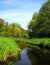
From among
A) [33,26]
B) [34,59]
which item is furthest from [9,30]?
[34,59]

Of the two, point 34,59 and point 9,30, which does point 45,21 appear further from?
point 34,59

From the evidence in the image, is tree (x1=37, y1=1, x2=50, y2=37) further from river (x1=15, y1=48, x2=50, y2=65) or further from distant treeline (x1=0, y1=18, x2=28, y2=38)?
river (x1=15, y1=48, x2=50, y2=65)

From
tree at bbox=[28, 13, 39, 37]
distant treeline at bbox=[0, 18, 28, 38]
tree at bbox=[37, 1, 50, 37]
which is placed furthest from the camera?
tree at bbox=[28, 13, 39, 37]

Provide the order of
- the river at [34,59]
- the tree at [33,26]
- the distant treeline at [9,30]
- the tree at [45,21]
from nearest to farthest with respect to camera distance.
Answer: the river at [34,59] → the tree at [45,21] → the distant treeline at [9,30] → the tree at [33,26]

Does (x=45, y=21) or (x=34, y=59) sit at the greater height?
(x=45, y=21)

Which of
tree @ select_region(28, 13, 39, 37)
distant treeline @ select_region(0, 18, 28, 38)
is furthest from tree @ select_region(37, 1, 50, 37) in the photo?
distant treeline @ select_region(0, 18, 28, 38)

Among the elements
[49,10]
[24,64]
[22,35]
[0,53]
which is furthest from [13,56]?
[22,35]

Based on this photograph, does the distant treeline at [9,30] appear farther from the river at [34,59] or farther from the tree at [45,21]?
the river at [34,59]

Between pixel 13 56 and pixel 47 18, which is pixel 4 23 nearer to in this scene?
pixel 47 18

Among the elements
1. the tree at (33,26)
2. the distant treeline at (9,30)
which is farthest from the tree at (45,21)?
the distant treeline at (9,30)

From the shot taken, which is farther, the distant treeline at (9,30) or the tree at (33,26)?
the tree at (33,26)

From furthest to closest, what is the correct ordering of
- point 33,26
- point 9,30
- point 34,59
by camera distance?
point 33,26 < point 9,30 < point 34,59

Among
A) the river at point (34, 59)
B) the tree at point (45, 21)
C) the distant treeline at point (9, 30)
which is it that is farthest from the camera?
the distant treeline at point (9, 30)

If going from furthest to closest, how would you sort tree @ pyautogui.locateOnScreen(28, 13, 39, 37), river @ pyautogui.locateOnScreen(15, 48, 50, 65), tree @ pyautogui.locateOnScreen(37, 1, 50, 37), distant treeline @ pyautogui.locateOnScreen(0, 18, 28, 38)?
tree @ pyautogui.locateOnScreen(28, 13, 39, 37), distant treeline @ pyautogui.locateOnScreen(0, 18, 28, 38), tree @ pyautogui.locateOnScreen(37, 1, 50, 37), river @ pyautogui.locateOnScreen(15, 48, 50, 65)
